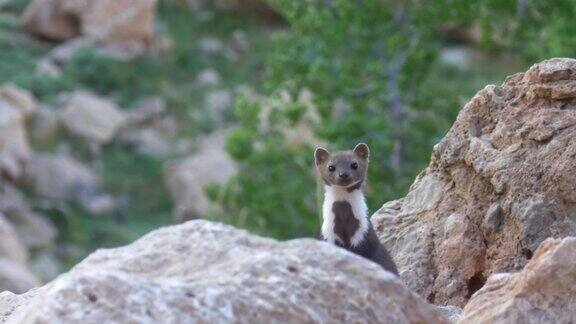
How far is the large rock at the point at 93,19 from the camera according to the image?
1855 inches

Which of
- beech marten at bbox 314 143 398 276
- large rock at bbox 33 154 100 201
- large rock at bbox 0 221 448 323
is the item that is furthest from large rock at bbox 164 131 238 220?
large rock at bbox 0 221 448 323

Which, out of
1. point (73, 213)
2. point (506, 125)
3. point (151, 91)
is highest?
point (506, 125)

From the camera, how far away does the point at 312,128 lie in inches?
1282

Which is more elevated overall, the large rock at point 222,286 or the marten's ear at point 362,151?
the marten's ear at point 362,151

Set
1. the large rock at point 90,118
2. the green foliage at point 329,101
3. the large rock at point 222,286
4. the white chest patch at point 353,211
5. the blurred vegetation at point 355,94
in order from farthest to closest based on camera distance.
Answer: the large rock at point 90,118, the green foliage at point 329,101, the blurred vegetation at point 355,94, the white chest patch at point 353,211, the large rock at point 222,286

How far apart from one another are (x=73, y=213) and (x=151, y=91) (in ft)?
23.7

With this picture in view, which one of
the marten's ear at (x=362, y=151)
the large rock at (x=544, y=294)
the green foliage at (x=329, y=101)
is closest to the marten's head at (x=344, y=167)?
the marten's ear at (x=362, y=151)

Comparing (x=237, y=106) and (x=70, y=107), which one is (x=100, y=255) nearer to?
(x=237, y=106)

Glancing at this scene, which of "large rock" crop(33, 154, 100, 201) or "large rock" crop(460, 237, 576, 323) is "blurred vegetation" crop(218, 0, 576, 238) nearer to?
"large rock" crop(33, 154, 100, 201)

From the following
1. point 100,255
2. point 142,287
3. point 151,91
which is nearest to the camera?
point 142,287

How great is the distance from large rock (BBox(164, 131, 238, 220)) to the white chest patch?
25700mm

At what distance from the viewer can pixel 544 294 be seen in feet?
30.4

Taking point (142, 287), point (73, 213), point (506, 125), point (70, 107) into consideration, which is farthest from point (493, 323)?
point (70, 107)

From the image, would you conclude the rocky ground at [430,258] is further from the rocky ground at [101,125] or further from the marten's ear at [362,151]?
the rocky ground at [101,125]
